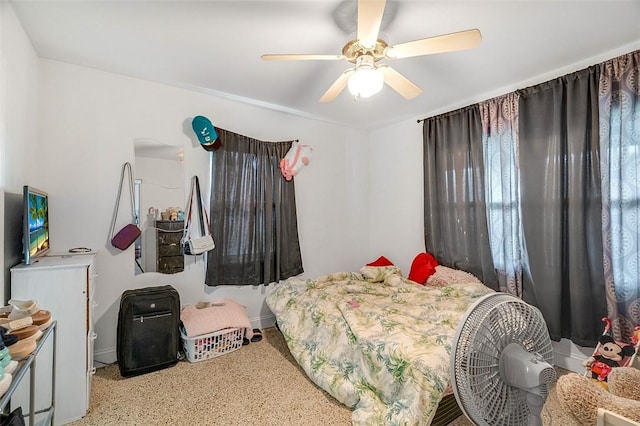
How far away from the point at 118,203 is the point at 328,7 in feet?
Result: 6.98

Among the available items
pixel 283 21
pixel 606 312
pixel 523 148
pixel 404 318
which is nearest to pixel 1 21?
pixel 283 21

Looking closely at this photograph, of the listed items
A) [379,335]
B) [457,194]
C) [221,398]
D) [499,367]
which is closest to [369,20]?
[499,367]

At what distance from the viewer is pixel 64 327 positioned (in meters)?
1.67

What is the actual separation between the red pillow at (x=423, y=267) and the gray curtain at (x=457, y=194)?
0.28 ft

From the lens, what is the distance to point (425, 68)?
229cm

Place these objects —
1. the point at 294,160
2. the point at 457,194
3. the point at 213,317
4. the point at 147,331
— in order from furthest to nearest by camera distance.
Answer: the point at 294,160, the point at 457,194, the point at 213,317, the point at 147,331

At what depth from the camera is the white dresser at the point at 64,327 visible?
1.58m

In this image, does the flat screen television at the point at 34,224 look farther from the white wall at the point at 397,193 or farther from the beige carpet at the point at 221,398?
the white wall at the point at 397,193

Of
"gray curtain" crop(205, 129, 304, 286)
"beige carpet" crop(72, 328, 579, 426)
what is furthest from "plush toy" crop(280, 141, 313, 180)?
"beige carpet" crop(72, 328, 579, 426)

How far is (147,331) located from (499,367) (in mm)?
2218

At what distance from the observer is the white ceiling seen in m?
1.62

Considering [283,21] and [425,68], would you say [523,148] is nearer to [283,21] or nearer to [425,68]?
[425,68]

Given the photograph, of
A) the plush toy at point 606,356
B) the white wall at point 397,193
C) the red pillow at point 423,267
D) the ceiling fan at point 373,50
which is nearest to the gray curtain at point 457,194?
the red pillow at point 423,267

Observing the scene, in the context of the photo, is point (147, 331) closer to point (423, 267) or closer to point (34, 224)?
point (34, 224)
